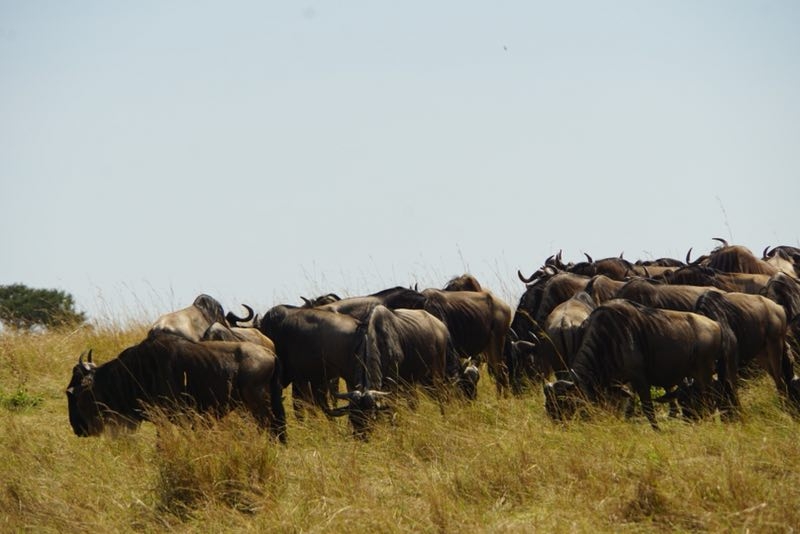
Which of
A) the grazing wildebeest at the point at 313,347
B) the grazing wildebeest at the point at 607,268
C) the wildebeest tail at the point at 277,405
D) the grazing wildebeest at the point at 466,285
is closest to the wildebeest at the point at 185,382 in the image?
the wildebeest tail at the point at 277,405

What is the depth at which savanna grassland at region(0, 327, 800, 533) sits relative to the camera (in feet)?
21.9

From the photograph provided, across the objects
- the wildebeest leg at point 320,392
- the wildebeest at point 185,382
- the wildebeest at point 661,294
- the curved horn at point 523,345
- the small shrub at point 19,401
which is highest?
the wildebeest at point 185,382

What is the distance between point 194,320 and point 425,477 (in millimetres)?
4498

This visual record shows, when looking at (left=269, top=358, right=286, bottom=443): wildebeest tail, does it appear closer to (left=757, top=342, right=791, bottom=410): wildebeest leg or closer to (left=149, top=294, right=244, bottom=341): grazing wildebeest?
(left=149, top=294, right=244, bottom=341): grazing wildebeest

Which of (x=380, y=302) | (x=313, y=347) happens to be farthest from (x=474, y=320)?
(x=313, y=347)

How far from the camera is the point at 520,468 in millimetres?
7430

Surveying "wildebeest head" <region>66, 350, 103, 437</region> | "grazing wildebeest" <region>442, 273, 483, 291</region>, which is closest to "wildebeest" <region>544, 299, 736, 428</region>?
"wildebeest head" <region>66, 350, 103, 437</region>

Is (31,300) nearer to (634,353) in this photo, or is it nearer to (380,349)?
(380,349)

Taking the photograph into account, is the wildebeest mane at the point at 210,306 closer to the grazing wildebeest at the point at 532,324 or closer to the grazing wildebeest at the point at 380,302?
the grazing wildebeest at the point at 380,302

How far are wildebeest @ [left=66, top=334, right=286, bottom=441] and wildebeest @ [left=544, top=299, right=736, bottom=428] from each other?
236cm

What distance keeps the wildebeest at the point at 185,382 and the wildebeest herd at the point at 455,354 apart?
0.4 inches

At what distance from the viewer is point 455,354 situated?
450 inches

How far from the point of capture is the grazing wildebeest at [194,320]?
35.7 ft

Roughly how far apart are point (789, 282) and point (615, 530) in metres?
6.25
